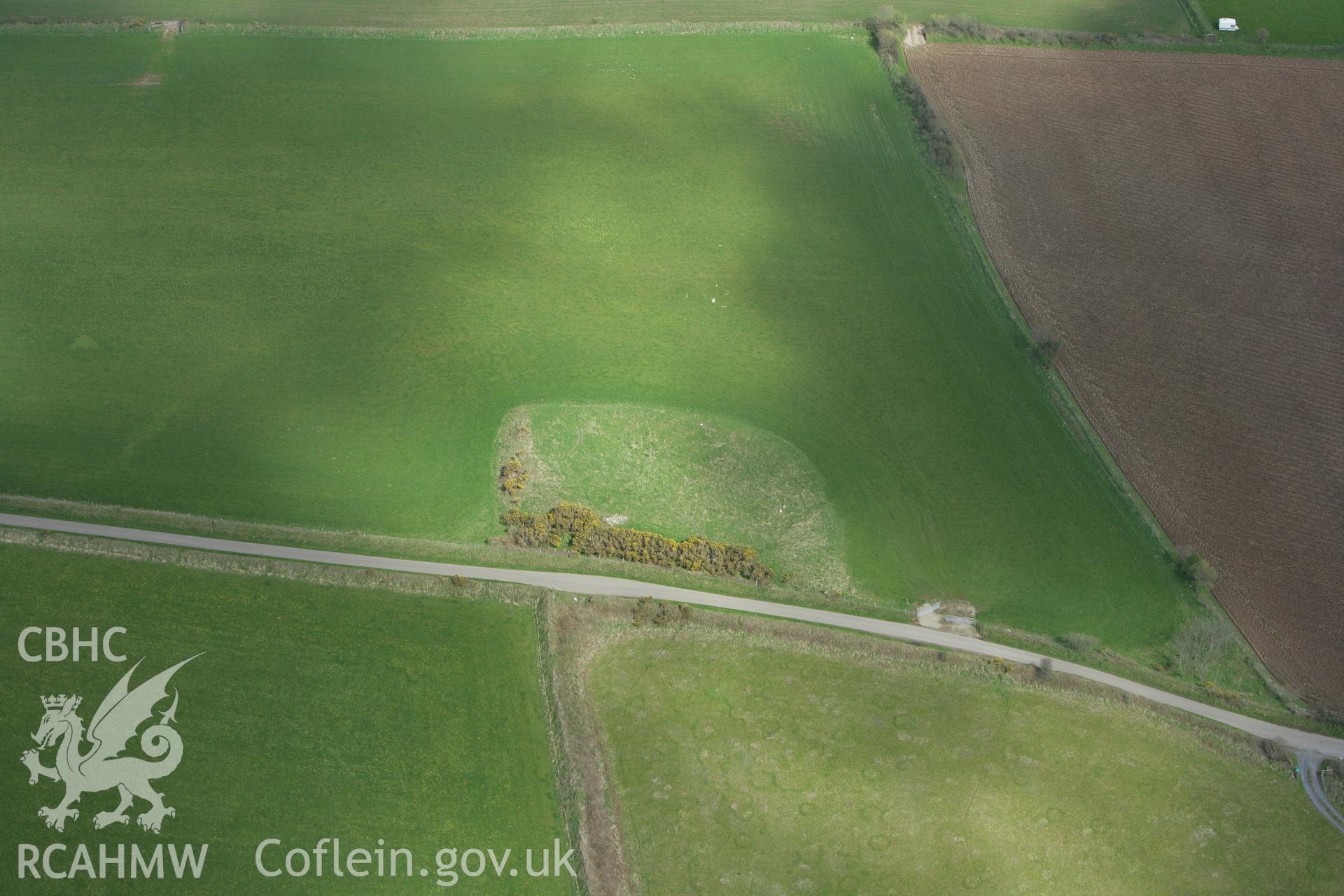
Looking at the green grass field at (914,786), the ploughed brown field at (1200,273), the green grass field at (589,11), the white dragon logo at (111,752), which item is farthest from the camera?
the green grass field at (589,11)

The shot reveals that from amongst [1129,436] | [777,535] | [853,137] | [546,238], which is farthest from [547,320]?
[1129,436]

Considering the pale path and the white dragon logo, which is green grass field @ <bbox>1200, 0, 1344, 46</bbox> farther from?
the white dragon logo

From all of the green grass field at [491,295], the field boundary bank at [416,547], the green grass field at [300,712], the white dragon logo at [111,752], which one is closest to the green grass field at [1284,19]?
the green grass field at [491,295]

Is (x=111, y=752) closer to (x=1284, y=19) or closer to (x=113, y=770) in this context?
(x=113, y=770)

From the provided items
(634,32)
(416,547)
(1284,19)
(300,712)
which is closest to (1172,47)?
(1284,19)

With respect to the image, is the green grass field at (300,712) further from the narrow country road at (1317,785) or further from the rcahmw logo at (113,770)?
the narrow country road at (1317,785)
